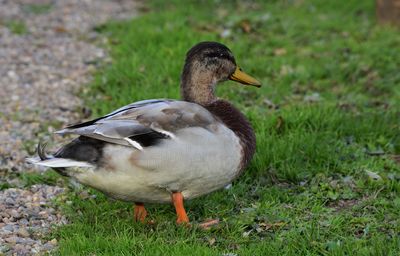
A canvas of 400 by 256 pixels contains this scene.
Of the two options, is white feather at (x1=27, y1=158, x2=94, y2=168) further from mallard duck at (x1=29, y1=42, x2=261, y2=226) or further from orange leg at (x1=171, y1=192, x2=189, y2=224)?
orange leg at (x1=171, y1=192, x2=189, y2=224)

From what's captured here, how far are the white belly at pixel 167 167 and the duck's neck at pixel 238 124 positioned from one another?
0.18 metres

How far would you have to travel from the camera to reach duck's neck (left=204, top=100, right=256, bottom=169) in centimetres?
484

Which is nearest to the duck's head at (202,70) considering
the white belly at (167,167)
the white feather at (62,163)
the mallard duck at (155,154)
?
the mallard duck at (155,154)

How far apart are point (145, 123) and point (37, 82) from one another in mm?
3543

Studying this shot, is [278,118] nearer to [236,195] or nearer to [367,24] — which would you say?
[236,195]

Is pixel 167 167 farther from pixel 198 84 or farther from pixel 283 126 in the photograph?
pixel 283 126

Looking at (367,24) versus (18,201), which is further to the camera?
(367,24)

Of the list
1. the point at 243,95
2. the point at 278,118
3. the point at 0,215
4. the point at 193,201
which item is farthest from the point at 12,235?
the point at 243,95

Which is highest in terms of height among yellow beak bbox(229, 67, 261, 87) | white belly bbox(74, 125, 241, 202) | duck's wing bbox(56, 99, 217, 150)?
yellow beak bbox(229, 67, 261, 87)

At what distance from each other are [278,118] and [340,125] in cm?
50

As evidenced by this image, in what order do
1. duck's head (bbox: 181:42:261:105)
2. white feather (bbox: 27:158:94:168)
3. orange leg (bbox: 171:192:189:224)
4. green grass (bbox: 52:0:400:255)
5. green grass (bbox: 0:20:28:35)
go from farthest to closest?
1. green grass (bbox: 0:20:28:35)
2. duck's head (bbox: 181:42:261:105)
3. orange leg (bbox: 171:192:189:224)
4. green grass (bbox: 52:0:400:255)
5. white feather (bbox: 27:158:94:168)

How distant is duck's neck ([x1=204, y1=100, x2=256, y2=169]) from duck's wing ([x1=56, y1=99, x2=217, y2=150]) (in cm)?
20

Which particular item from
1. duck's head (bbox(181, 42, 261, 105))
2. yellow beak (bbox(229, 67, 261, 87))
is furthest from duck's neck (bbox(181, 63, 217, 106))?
yellow beak (bbox(229, 67, 261, 87))

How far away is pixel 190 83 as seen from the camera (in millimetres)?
5168
